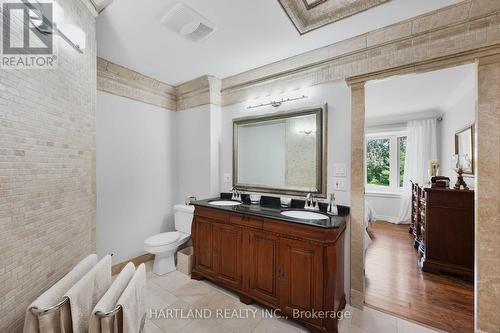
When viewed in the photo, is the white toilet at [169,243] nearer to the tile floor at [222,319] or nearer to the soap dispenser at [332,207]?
the tile floor at [222,319]

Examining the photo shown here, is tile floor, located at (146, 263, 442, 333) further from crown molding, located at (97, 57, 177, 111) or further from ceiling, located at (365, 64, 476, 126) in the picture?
crown molding, located at (97, 57, 177, 111)

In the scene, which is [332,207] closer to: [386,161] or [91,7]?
[91,7]

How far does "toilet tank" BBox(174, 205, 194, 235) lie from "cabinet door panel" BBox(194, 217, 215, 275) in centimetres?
39

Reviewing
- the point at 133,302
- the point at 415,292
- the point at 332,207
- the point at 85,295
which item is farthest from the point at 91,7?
the point at 415,292

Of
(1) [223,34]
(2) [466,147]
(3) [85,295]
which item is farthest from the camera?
(2) [466,147]

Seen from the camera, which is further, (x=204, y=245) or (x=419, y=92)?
(x=419, y=92)

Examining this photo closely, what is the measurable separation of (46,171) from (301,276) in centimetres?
179

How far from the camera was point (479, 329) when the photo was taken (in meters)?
1.44

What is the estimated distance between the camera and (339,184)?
1953 mm

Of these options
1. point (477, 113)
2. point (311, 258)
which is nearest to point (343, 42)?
point (477, 113)

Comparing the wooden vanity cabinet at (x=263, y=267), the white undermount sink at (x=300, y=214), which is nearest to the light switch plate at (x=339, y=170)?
the white undermount sink at (x=300, y=214)

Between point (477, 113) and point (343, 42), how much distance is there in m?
1.17

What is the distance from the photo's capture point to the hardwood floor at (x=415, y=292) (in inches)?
68.4

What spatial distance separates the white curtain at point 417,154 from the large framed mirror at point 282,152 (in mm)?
3408
